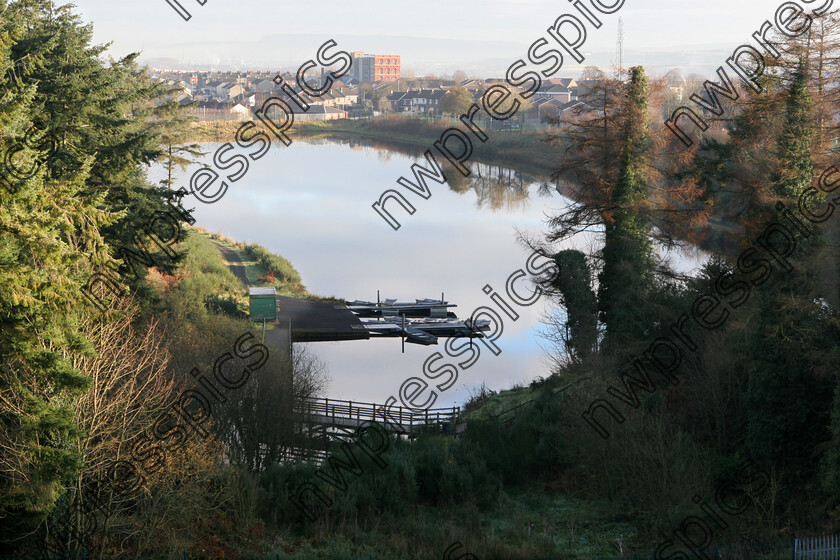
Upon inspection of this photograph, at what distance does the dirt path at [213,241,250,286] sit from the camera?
33875 mm

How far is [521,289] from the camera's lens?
108ft

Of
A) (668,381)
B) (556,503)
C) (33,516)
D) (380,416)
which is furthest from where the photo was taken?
(380,416)

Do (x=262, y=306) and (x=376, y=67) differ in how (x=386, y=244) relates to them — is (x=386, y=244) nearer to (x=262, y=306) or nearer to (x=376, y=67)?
(x=262, y=306)

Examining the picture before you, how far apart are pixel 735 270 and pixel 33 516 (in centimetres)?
1410

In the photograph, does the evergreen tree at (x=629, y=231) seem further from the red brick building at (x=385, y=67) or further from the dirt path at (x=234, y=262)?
the red brick building at (x=385, y=67)

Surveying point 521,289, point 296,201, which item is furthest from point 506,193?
point 521,289

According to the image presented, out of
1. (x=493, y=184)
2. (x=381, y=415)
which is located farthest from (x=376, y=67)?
(x=381, y=415)

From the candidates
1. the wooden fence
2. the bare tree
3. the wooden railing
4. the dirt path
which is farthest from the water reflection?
the wooden fence

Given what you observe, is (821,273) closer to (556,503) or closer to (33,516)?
(556,503)

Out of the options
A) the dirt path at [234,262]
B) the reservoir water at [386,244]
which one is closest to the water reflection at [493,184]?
the reservoir water at [386,244]

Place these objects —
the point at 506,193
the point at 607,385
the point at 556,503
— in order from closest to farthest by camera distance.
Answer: the point at 556,503
the point at 607,385
the point at 506,193

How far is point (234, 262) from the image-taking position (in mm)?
36406

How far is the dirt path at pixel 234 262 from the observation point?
33875 millimetres

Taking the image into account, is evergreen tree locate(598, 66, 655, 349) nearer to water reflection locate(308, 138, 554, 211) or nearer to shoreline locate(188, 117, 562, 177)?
shoreline locate(188, 117, 562, 177)
